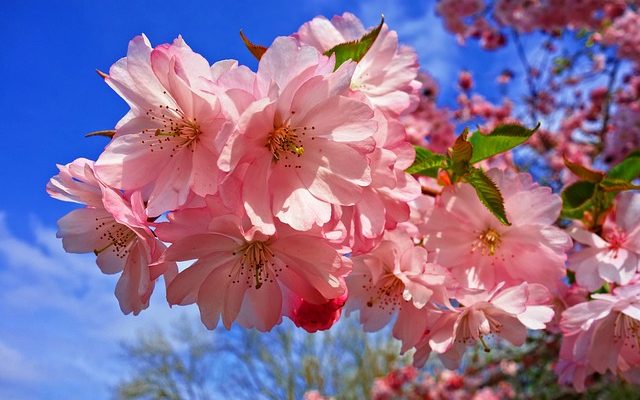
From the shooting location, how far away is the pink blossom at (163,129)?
729 millimetres

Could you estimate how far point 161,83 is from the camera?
30.0 inches

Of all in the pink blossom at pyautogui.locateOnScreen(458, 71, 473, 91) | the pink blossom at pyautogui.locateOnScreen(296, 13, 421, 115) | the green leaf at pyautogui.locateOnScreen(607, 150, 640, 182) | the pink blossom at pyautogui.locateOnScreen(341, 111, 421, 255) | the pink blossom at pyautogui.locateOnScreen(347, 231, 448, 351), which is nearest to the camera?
the pink blossom at pyautogui.locateOnScreen(341, 111, 421, 255)

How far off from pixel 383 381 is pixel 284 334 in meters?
8.27

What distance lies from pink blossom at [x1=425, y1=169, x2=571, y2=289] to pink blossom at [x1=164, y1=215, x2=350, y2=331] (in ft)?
1.10

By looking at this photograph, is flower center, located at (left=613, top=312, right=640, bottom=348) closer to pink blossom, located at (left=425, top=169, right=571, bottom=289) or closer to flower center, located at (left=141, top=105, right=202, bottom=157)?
pink blossom, located at (left=425, top=169, right=571, bottom=289)

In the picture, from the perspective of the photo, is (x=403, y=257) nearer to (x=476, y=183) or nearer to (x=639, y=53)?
(x=476, y=183)

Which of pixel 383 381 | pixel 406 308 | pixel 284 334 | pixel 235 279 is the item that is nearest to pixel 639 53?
pixel 383 381

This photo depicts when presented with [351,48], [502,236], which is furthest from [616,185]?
[351,48]

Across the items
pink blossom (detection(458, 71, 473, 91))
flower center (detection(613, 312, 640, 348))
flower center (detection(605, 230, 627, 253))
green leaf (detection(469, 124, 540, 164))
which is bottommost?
pink blossom (detection(458, 71, 473, 91))

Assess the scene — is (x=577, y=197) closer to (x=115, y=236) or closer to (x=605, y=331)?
(x=605, y=331)

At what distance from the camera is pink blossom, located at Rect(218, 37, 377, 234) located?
0.71 meters

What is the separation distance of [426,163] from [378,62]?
24cm

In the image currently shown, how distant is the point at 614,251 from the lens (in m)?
1.14

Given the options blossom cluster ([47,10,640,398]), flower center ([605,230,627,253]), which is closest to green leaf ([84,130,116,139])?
blossom cluster ([47,10,640,398])
